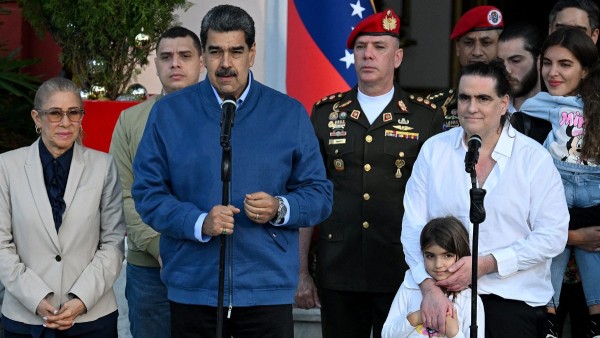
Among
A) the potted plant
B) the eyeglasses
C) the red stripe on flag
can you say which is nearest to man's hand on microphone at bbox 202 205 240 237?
the eyeglasses

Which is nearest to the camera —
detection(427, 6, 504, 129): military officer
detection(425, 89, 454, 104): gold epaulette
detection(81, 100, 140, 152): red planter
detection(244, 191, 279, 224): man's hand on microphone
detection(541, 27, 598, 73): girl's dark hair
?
detection(244, 191, 279, 224): man's hand on microphone

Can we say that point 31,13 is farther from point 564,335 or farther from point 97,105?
point 564,335

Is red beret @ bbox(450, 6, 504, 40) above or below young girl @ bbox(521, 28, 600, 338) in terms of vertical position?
above

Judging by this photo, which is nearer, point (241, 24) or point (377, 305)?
point (241, 24)

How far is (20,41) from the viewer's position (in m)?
8.35

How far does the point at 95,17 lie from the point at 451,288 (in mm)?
3114

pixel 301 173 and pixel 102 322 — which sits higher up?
pixel 301 173

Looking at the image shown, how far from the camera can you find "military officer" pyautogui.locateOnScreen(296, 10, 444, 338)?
5.72 meters

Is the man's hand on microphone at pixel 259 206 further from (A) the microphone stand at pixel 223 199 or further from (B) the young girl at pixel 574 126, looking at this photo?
(B) the young girl at pixel 574 126

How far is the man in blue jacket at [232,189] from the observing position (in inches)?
185

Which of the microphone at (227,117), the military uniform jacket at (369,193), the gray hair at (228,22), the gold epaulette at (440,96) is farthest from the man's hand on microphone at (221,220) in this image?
the gold epaulette at (440,96)

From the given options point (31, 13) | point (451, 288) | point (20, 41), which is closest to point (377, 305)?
point (451, 288)

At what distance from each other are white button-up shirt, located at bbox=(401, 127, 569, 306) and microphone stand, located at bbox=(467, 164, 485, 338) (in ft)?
1.06

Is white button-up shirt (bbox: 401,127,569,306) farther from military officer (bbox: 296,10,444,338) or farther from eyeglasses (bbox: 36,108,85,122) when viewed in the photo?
eyeglasses (bbox: 36,108,85,122)
